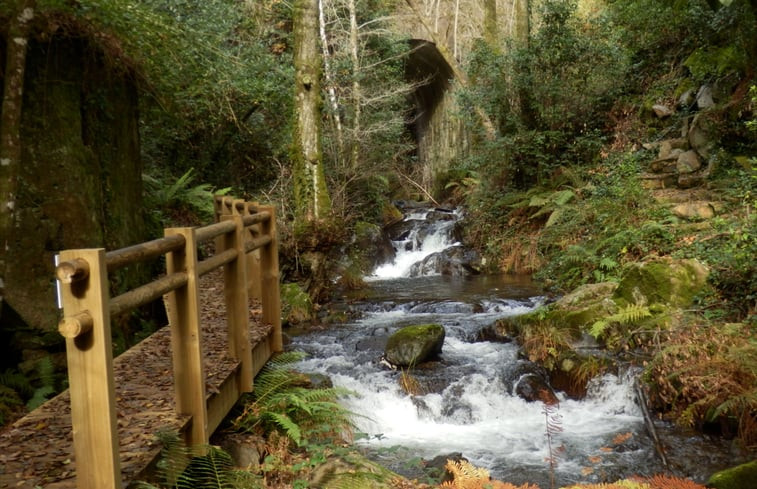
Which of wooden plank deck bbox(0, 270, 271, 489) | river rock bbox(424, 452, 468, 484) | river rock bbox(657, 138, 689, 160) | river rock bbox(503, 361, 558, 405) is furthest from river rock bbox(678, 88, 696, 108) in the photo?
wooden plank deck bbox(0, 270, 271, 489)

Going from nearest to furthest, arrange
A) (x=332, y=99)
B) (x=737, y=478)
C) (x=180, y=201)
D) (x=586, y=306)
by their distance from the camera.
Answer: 1. (x=737, y=478)
2. (x=586, y=306)
3. (x=180, y=201)
4. (x=332, y=99)

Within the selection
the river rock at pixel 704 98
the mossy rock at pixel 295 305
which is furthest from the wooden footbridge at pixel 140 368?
the river rock at pixel 704 98

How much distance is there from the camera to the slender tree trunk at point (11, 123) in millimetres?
4949

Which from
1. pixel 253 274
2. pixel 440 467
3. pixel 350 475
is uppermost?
pixel 253 274

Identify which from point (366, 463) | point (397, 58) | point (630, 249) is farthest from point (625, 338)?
point (397, 58)

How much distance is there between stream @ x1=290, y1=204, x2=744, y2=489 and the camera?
5.50 metres

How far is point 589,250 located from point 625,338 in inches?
156

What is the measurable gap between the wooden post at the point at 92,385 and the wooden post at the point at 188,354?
903 millimetres

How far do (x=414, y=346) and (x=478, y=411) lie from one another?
1.28 m

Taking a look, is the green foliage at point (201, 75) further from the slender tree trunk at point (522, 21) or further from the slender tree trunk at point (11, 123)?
the slender tree trunk at point (522, 21)

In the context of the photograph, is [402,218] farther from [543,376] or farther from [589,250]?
[543,376]

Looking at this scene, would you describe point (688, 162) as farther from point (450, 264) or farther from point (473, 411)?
point (473, 411)

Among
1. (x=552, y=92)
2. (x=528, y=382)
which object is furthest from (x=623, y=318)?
(x=552, y=92)

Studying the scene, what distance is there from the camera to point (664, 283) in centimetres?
791
